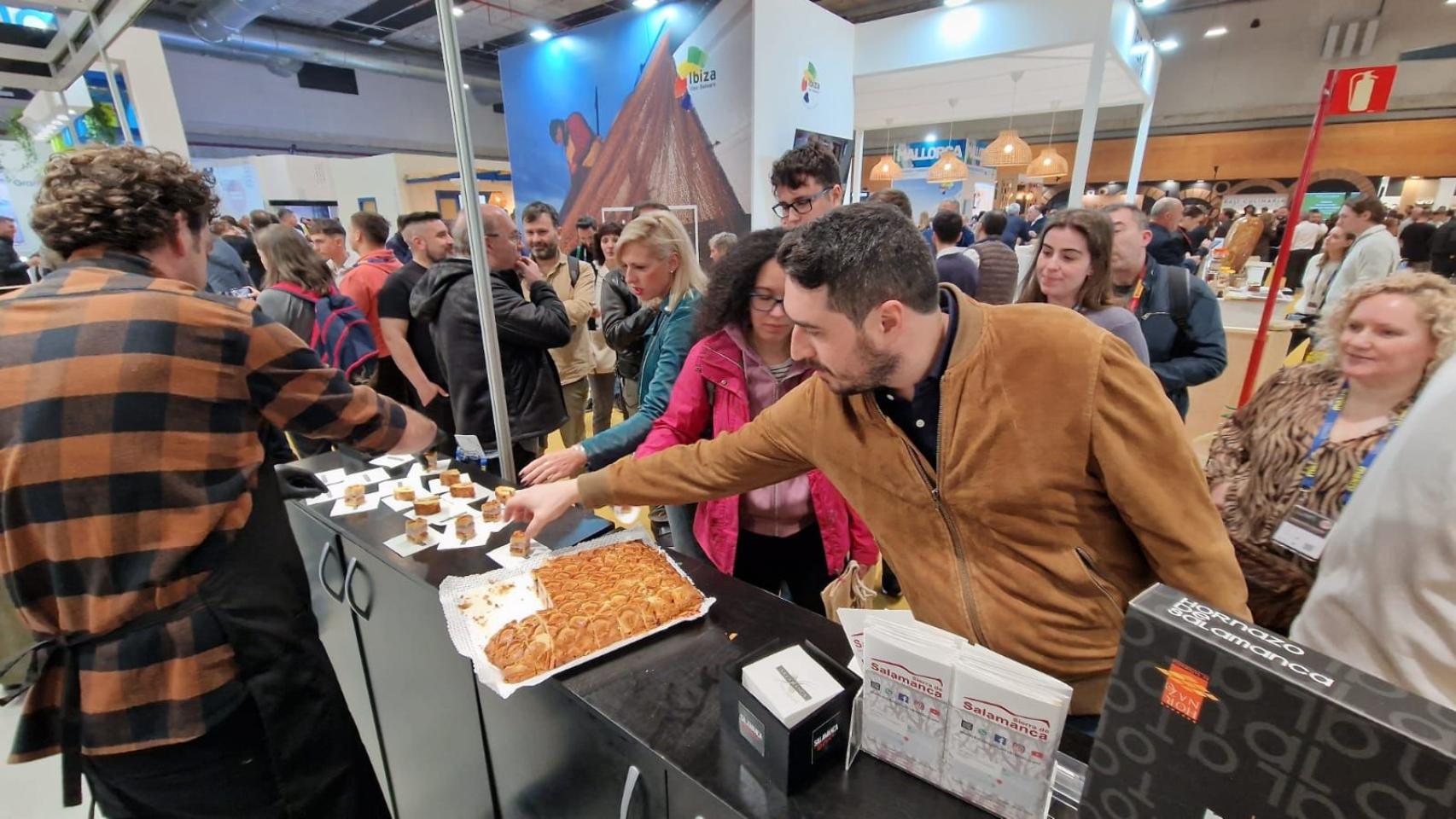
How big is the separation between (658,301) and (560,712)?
1.58 m

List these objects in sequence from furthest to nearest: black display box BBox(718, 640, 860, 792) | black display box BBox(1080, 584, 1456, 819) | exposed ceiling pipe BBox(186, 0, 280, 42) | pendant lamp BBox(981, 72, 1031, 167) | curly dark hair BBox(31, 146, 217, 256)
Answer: pendant lamp BBox(981, 72, 1031, 167) → exposed ceiling pipe BBox(186, 0, 280, 42) → curly dark hair BBox(31, 146, 217, 256) → black display box BBox(718, 640, 860, 792) → black display box BBox(1080, 584, 1456, 819)

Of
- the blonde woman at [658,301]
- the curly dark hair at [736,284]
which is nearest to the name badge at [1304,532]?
the curly dark hair at [736,284]

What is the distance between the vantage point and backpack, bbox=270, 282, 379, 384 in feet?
9.14

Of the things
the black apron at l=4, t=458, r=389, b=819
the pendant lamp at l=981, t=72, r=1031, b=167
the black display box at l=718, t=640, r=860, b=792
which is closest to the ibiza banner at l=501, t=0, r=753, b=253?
the black apron at l=4, t=458, r=389, b=819

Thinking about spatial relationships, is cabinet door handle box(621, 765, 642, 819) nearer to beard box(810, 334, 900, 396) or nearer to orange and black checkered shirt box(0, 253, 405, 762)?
beard box(810, 334, 900, 396)

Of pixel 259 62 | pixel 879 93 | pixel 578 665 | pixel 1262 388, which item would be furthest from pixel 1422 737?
pixel 259 62

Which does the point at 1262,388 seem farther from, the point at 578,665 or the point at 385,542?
the point at 385,542

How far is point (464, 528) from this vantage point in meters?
1.53

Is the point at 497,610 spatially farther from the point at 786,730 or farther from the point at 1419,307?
the point at 1419,307

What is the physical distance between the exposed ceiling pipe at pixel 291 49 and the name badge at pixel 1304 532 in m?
12.9

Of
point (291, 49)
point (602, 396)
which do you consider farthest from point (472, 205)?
point (291, 49)

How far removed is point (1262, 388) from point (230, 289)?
6112 mm

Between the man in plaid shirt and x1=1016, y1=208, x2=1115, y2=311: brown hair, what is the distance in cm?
237

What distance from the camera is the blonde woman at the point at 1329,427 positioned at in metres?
1.61
